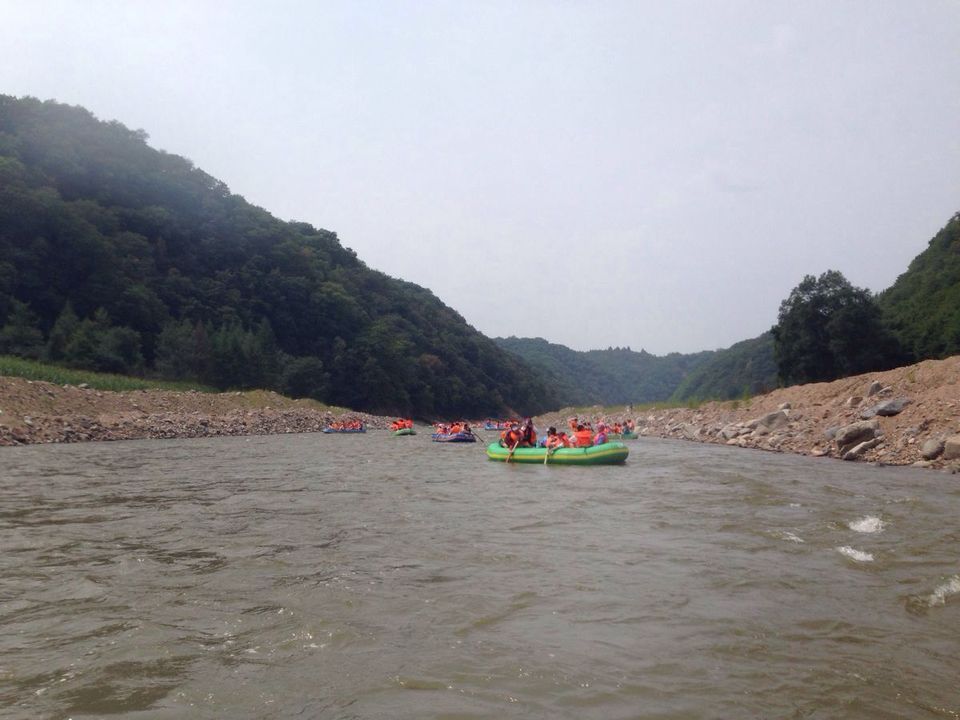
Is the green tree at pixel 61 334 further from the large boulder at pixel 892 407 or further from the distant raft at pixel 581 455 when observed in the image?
the large boulder at pixel 892 407

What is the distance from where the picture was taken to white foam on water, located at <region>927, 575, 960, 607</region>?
516 centimetres

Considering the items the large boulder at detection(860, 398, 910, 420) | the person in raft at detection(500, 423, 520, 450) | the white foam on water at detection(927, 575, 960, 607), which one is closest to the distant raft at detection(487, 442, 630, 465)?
the person in raft at detection(500, 423, 520, 450)

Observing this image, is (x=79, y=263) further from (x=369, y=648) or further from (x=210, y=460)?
(x=369, y=648)

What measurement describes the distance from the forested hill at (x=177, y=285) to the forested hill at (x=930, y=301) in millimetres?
45889

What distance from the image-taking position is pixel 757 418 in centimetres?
2531

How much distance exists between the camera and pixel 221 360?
170ft

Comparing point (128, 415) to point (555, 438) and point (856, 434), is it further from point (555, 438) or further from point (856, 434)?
point (856, 434)

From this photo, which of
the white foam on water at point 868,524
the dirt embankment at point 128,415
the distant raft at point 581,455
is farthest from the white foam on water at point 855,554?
the dirt embankment at point 128,415

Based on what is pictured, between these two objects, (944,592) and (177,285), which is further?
(177,285)

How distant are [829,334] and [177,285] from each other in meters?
51.3

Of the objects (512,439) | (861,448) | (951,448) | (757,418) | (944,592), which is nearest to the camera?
(944,592)

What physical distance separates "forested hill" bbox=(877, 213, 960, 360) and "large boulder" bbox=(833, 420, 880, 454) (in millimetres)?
16845

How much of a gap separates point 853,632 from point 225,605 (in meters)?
4.50

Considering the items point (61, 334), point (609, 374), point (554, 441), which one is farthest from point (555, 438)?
point (609, 374)
